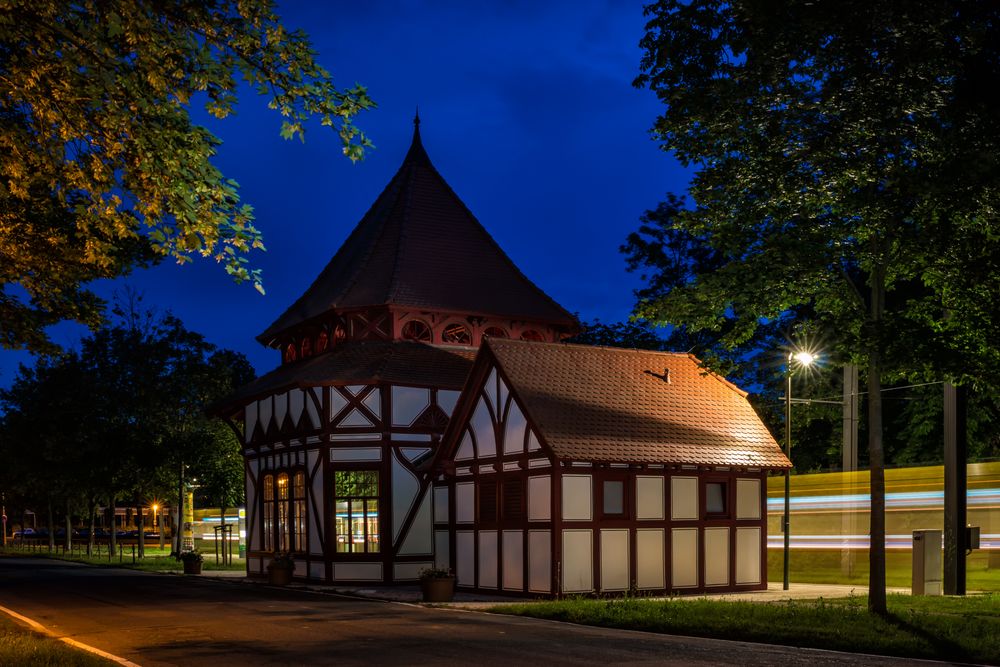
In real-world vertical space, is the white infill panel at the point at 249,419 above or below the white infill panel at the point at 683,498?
above

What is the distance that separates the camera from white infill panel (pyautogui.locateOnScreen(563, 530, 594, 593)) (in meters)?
24.2

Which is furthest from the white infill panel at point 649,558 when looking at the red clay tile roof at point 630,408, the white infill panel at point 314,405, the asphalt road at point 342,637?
the white infill panel at point 314,405

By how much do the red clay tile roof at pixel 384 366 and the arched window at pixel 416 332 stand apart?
467 mm

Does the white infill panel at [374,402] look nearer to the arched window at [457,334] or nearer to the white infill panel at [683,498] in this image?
the arched window at [457,334]

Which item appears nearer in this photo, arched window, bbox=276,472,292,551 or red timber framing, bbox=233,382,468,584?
red timber framing, bbox=233,382,468,584

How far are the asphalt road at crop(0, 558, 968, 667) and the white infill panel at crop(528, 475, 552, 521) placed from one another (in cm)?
350

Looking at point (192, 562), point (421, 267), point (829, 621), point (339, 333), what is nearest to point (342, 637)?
point (829, 621)

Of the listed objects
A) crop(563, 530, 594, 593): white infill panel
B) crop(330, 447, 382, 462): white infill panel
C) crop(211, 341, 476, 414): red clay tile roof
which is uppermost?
crop(211, 341, 476, 414): red clay tile roof

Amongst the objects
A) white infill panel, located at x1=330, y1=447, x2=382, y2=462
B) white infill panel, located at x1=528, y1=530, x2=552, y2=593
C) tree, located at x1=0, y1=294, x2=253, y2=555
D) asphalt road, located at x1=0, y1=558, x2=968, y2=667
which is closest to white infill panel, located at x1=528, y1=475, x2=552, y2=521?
white infill panel, located at x1=528, y1=530, x2=552, y2=593

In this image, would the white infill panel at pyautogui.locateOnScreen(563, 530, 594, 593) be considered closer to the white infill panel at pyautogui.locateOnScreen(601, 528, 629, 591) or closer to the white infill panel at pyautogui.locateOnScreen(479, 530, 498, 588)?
the white infill panel at pyautogui.locateOnScreen(601, 528, 629, 591)

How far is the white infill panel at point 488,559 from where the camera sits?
2636 centimetres

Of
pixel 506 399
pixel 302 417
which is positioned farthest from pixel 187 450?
pixel 506 399

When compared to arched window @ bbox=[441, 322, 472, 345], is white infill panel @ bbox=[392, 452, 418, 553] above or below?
below

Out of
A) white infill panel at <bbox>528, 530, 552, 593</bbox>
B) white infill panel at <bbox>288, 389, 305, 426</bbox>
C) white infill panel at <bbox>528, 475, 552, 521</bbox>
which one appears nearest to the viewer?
white infill panel at <bbox>528, 530, 552, 593</bbox>
